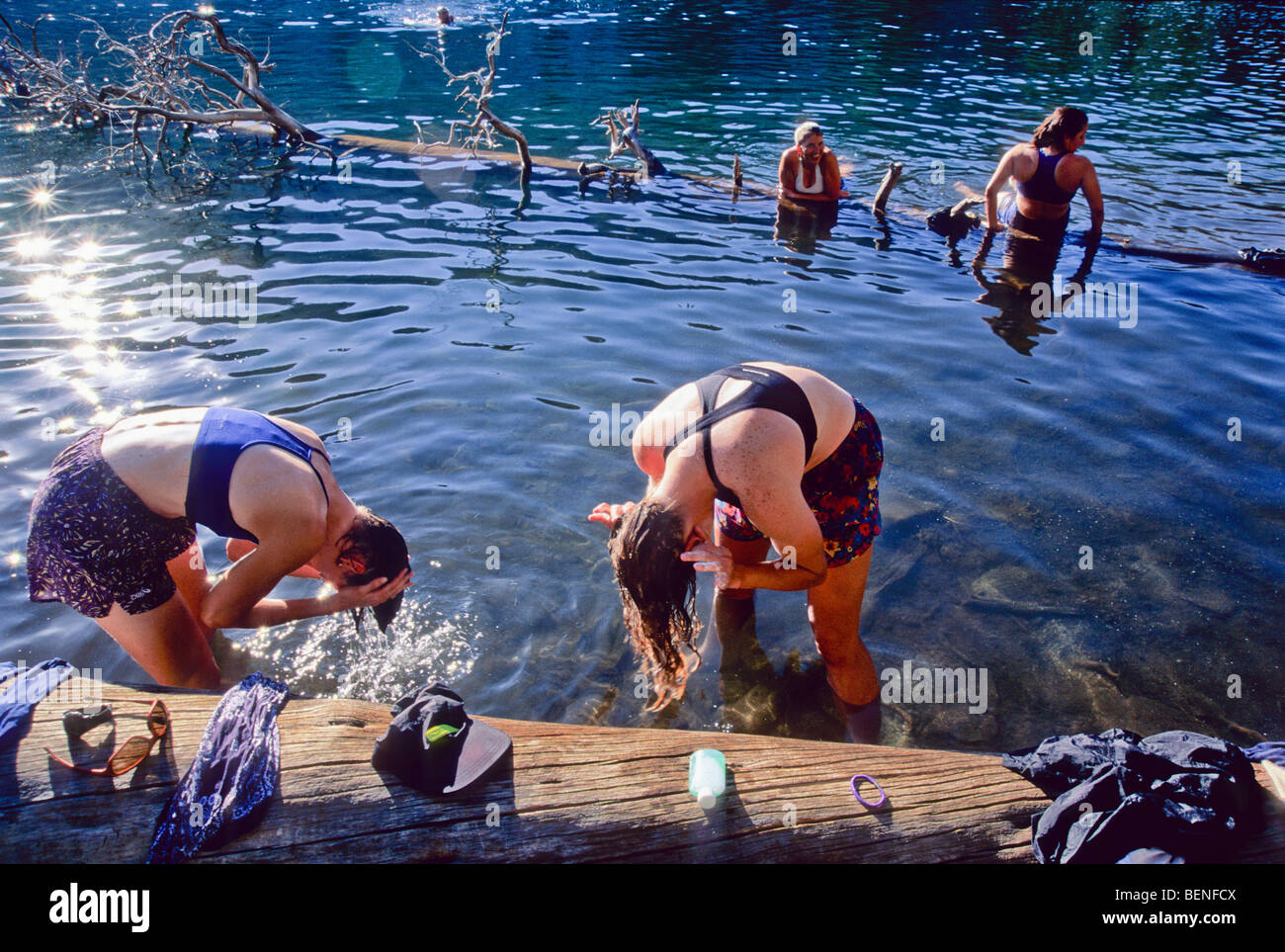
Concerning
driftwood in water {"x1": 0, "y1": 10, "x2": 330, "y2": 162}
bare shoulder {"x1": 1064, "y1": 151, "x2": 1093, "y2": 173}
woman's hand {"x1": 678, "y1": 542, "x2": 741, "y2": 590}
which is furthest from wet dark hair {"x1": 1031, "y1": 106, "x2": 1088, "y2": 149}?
driftwood in water {"x1": 0, "y1": 10, "x2": 330, "y2": 162}

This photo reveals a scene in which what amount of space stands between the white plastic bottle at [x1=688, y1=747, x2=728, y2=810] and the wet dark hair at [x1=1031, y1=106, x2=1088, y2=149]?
9.05 metres

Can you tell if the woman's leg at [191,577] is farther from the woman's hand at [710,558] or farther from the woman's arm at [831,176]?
the woman's arm at [831,176]

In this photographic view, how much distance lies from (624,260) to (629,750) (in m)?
8.28

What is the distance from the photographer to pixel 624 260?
10.4 metres

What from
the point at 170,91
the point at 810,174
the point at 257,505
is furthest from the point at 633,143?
the point at 257,505

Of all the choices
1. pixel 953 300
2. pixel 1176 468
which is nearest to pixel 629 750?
pixel 1176 468

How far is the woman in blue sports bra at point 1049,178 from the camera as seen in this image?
9.29 metres

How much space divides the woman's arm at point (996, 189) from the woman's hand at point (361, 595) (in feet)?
30.3

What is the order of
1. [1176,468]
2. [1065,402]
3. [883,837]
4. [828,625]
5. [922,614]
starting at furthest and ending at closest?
[1065,402] < [1176,468] < [922,614] < [828,625] < [883,837]

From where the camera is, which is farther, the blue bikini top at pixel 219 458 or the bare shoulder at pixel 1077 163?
the bare shoulder at pixel 1077 163

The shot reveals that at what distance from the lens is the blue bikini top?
129 inches

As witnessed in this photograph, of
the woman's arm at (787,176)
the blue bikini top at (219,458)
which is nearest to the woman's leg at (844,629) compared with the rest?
the blue bikini top at (219,458)

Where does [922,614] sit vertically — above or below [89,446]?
below
